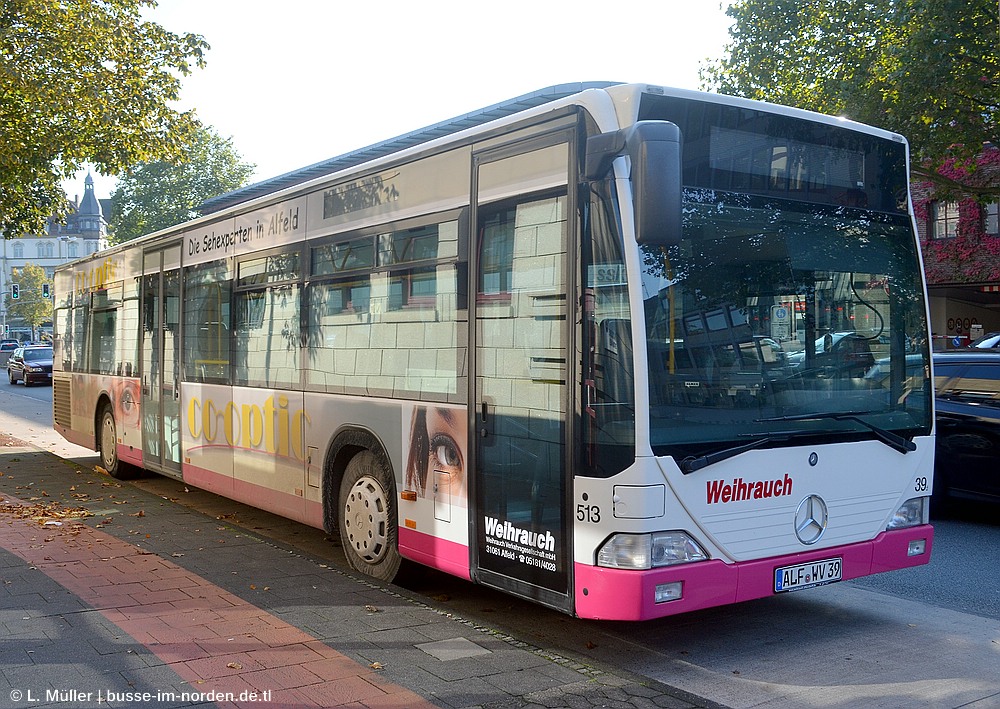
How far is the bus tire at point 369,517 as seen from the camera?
7.19m

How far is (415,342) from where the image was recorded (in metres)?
6.86

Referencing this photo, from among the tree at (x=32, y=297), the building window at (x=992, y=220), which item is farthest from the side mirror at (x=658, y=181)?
the tree at (x=32, y=297)

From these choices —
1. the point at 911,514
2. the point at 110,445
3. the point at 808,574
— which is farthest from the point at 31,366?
the point at 808,574

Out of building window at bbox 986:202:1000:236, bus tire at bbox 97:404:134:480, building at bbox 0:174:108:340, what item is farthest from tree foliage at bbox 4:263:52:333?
bus tire at bbox 97:404:134:480

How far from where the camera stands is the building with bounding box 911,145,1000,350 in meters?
37.4

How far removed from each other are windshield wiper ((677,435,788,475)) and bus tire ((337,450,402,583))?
8.20 ft

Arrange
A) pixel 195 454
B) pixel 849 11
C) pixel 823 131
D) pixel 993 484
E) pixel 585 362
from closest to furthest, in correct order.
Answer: pixel 585 362, pixel 823 131, pixel 993 484, pixel 195 454, pixel 849 11

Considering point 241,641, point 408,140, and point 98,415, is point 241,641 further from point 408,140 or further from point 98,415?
point 98,415

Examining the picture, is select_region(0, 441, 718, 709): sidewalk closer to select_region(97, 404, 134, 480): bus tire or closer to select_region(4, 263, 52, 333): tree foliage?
select_region(97, 404, 134, 480): bus tire

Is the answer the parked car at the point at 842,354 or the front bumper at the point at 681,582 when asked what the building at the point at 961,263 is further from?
the front bumper at the point at 681,582

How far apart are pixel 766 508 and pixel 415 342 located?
250cm

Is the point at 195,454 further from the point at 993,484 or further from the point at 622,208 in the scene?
the point at 993,484

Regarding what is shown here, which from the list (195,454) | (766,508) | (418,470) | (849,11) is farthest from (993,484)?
(849,11)

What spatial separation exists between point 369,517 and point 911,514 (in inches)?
139
